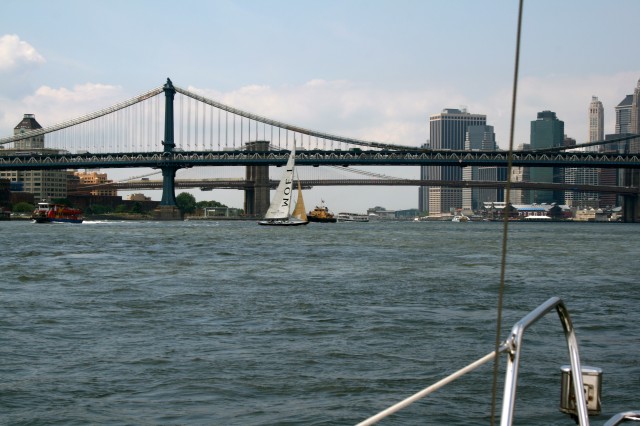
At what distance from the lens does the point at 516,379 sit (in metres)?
3.53

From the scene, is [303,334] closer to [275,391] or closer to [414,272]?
[275,391]


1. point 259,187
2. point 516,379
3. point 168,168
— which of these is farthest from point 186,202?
point 516,379

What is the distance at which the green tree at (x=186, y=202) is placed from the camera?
16662cm

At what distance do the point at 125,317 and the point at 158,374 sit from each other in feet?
16.0

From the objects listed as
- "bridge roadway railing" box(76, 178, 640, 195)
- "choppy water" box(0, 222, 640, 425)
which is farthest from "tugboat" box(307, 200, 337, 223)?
"choppy water" box(0, 222, 640, 425)

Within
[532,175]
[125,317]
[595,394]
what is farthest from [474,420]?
[532,175]

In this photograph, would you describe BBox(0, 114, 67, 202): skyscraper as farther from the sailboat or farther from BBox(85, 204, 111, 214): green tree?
the sailboat

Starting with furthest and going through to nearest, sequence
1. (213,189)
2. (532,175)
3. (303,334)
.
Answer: (532,175), (213,189), (303,334)

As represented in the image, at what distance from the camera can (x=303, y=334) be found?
41.9 ft

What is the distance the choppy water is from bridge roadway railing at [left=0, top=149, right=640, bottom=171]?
63928 mm

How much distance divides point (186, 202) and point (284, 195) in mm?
93106

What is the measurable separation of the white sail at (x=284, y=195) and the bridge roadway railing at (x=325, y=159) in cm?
846

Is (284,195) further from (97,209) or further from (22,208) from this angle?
(97,209)


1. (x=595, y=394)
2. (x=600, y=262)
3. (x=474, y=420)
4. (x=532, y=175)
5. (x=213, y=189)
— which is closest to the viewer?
(x=595, y=394)
